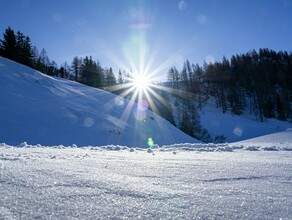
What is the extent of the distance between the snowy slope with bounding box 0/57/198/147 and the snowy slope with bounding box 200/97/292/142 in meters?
21.8

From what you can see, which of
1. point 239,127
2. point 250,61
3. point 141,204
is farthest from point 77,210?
point 250,61

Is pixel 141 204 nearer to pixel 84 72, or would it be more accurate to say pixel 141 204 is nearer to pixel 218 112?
pixel 84 72

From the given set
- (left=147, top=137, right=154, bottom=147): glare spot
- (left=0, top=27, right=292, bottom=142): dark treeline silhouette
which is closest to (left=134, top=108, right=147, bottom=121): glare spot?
(left=147, top=137, right=154, bottom=147): glare spot

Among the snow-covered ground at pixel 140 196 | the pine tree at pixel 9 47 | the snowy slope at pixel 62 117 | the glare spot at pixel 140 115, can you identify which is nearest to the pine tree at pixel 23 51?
the pine tree at pixel 9 47

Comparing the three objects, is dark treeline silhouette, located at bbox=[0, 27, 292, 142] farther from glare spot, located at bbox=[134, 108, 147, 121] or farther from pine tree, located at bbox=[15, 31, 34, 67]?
glare spot, located at bbox=[134, 108, 147, 121]

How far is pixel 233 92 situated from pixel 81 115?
51940 millimetres

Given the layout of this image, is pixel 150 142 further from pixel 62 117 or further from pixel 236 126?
pixel 236 126

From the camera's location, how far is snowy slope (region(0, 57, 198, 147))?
16766 mm

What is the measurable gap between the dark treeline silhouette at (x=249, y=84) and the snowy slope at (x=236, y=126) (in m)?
3.30

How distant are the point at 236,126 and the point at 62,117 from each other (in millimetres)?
37658

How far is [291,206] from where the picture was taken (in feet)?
4.74

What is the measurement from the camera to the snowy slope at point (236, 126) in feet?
149

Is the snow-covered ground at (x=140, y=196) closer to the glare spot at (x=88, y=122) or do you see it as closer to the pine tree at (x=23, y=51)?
the glare spot at (x=88, y=122)

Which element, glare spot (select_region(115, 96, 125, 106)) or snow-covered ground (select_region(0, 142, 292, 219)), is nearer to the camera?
snow-covered ground (select_region(0, 142, 292, 219))
